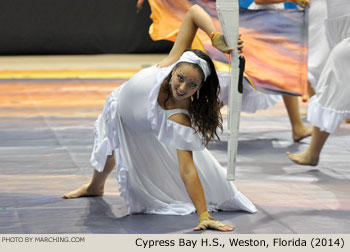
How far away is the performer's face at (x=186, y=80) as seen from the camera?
3.17 meters

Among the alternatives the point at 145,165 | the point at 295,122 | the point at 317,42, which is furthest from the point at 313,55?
the point at 145,165

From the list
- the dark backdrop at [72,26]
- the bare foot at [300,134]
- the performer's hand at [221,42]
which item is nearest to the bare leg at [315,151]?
the bare foot at [300,134]

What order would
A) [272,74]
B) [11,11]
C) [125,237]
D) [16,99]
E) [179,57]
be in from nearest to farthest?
[125,237], [179,57], [272,74], [16,99], [11,11]

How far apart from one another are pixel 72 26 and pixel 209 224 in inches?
333

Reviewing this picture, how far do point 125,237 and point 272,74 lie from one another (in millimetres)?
2585

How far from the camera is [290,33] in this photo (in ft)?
18.0

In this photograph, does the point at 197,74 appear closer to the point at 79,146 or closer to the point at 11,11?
the point at 79,146

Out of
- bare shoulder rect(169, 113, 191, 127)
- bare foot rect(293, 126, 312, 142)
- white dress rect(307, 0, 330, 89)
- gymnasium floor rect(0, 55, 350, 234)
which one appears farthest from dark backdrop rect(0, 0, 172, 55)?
bare shoulder rect(169, 113, 191, 127)

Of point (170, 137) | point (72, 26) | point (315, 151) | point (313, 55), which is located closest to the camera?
point (170, 137)

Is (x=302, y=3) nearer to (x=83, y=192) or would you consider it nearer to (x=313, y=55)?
(x=313, y=55)

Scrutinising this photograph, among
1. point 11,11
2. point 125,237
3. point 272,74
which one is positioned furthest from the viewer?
point 11,11

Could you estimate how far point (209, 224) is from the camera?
323 cm

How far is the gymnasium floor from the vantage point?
3426 mm

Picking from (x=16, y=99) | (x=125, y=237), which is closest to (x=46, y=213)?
(x=125, y=237)
